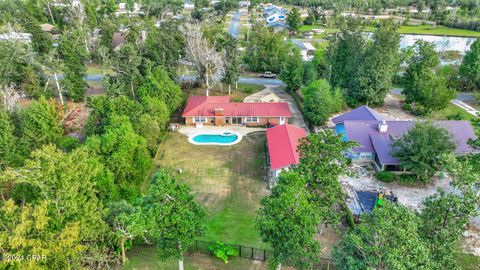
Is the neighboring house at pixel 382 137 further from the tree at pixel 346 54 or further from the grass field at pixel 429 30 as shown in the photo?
the grass field at pixel 429 30

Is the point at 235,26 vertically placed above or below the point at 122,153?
above

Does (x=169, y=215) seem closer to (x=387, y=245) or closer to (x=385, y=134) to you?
(x=387, y=245)

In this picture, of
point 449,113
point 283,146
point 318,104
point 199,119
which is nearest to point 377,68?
point 318,104

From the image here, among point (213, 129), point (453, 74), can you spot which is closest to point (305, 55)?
point (453, 74)

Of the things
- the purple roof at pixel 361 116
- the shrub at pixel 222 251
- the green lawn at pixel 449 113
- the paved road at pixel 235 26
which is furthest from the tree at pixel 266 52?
the shrub at pixel 222 251

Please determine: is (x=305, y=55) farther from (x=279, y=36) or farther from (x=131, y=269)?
(x=131, y=269)

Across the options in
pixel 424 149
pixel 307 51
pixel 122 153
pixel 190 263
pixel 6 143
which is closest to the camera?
pixel 190 263
